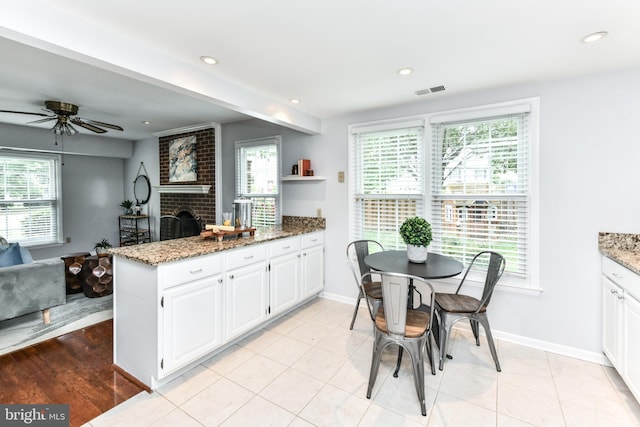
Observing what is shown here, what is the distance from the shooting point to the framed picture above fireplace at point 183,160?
4770mm

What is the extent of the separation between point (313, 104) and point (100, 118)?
10.8ft

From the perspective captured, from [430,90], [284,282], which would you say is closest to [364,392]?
[284,282]

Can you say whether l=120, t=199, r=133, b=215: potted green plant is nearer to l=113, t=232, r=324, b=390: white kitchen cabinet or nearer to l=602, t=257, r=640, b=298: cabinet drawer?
l=113, t=232, r=324, b=390: white kitchen cabinet

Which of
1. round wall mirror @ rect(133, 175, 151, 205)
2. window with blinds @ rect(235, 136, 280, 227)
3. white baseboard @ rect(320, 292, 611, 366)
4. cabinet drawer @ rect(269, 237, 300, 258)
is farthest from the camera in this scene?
round wall mirror @ rect(133, 175, 151, 205)

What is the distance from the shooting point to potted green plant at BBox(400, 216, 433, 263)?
2566 mm

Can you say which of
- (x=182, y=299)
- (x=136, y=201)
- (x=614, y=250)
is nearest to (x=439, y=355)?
(x=614, y=250)

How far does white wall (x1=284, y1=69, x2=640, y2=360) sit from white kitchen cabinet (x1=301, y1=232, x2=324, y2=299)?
192 centimetres

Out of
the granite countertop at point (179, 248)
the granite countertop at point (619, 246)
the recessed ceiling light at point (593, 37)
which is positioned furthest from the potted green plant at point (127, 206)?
the granite countertop at point (619, 246)

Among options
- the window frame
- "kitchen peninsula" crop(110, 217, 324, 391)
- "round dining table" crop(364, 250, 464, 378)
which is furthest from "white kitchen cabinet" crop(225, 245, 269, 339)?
the window frame

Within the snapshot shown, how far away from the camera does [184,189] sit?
4789mm

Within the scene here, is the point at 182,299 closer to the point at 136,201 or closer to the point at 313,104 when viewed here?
the point at 313,104

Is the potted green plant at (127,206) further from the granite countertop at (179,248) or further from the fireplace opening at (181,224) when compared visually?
the granite countertop at (179,248)

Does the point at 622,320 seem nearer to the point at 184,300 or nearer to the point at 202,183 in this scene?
the point at 184,300

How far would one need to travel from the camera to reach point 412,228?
2592 millimetres
